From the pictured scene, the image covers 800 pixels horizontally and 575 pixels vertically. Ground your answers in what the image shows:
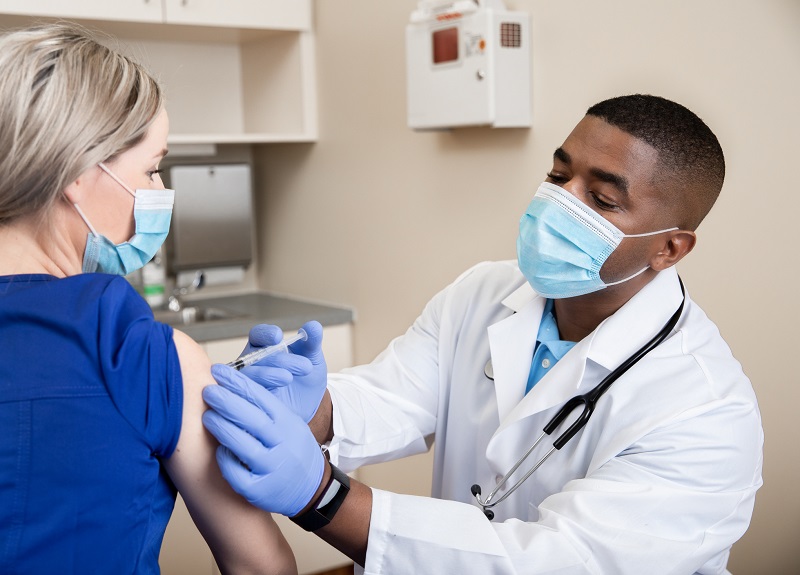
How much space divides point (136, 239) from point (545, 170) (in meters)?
1.24

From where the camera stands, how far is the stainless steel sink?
9.70 ft

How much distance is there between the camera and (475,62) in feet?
6.97

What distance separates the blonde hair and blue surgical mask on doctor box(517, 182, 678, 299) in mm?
724

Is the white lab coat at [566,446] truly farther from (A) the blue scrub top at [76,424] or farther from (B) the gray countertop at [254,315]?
(B) the gray countertop at [254,315]

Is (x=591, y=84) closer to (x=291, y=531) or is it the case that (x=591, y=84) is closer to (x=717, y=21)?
(x=717, y=21)

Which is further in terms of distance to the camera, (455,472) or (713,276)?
(713,276)

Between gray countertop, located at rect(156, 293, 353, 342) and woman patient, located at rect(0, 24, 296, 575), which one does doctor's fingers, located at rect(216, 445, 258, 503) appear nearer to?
woman patient, located at rect(0, 24, 296, 575)

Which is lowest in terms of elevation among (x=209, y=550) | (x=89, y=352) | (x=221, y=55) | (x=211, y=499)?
(x=209, y=550)

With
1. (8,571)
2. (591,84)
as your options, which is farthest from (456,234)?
(8,571)

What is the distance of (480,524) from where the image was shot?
1.22 metres

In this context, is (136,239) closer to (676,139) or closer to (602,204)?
(602,204)

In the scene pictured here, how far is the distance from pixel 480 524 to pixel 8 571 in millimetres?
627

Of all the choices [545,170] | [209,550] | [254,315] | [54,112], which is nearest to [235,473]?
[54,112]

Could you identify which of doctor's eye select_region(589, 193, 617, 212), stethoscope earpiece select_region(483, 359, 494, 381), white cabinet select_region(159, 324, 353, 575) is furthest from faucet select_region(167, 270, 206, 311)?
doctor's eye select_region(589, 193, 617, 212)
